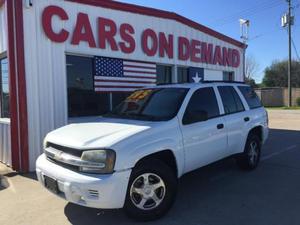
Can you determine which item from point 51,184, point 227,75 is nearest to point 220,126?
point 51,184

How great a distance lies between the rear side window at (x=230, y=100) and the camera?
646 centimetres

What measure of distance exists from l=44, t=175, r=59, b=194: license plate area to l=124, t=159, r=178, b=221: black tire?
95cm

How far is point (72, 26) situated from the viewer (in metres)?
8.45

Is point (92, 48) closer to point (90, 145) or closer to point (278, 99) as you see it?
point (90, 145)

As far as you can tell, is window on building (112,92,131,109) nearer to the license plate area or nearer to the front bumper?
the license plate area

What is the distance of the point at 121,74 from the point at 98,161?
5.78 m

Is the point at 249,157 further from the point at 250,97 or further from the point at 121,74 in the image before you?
the point at 121,74

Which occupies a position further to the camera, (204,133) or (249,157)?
(249,157)

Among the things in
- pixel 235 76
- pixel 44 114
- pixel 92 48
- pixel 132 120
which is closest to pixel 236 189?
pixel 132 120

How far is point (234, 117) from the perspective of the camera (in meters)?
6.51

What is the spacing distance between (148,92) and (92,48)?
10.8ft

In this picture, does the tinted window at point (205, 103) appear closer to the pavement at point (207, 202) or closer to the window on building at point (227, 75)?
the pavement at point (207, 202)

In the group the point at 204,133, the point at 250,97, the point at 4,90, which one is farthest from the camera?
the point at 4,90

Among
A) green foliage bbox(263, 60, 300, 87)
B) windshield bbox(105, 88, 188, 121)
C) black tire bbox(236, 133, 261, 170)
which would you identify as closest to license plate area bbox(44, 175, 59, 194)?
windshield bbox(105, 88, 188, 121)
